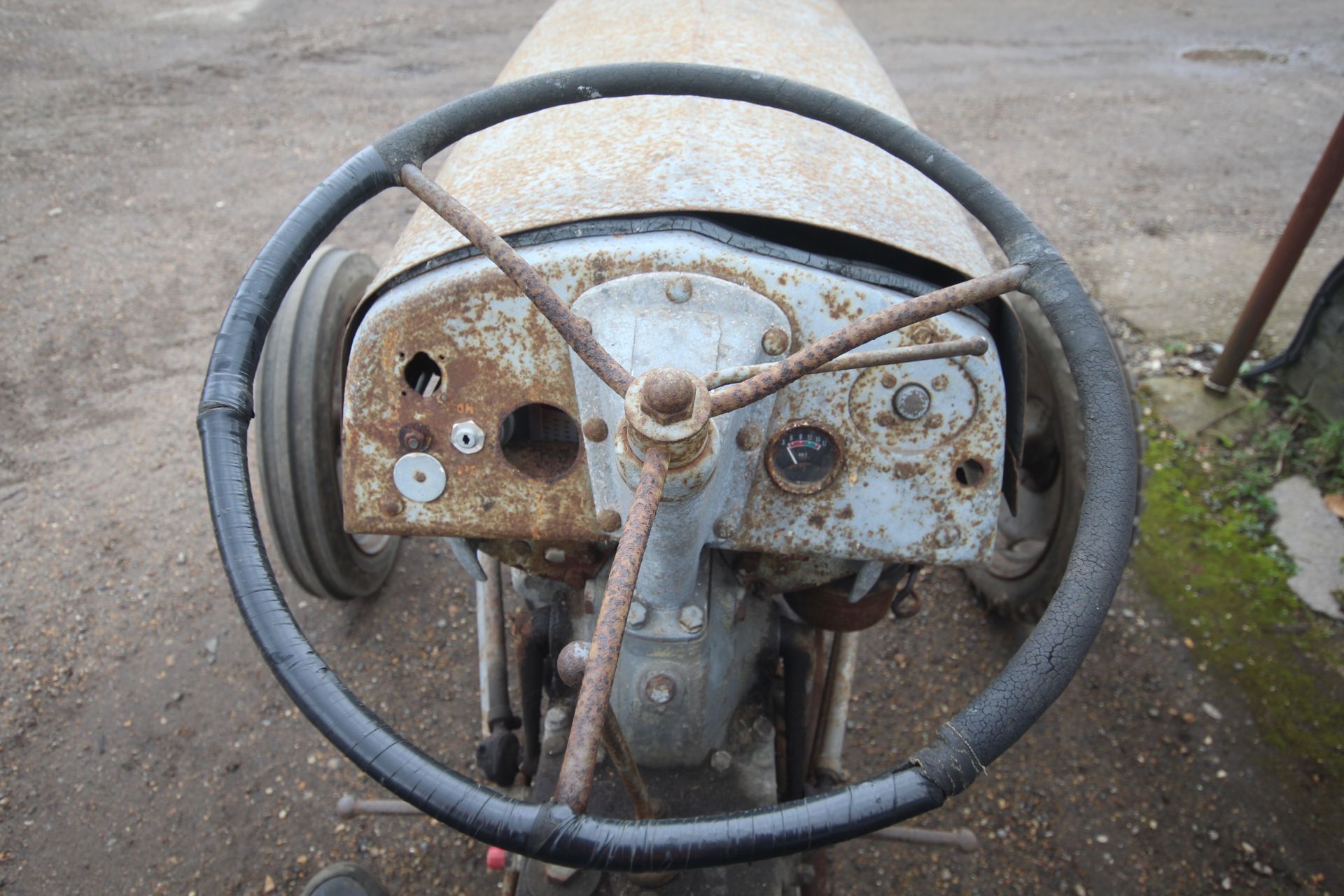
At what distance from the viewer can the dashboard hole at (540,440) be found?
147 cm

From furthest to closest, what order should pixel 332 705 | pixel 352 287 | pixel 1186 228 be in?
pixel 1186 228
pixel 352 287
pixel 332 705

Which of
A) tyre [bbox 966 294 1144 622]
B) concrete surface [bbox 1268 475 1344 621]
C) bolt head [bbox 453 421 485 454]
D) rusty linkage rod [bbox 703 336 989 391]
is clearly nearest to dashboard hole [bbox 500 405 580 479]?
bolt head [bbox 453 421 485 454]

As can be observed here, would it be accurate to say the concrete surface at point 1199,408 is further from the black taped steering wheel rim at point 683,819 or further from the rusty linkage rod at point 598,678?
the rusty linkage rod at point 598,678

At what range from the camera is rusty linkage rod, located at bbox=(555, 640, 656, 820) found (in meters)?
0.86

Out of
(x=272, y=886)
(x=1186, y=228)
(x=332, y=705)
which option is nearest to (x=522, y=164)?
(x=332, y=705)

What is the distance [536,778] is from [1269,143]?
5.91 m

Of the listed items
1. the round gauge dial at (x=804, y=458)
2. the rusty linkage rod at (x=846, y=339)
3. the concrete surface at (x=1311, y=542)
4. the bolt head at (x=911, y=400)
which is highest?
the rusty linkage rod at (x=846, y=339)

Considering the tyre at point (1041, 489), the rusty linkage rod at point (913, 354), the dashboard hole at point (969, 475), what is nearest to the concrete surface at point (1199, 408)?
the tyre at point (1041, 489)

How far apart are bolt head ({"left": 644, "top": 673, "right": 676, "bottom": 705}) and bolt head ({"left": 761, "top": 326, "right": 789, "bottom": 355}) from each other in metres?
0.54

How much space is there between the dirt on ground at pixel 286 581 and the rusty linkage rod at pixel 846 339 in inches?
66.5

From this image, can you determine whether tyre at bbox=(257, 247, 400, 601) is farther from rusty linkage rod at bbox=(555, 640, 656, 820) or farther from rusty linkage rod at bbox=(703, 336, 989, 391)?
rusty linkage rod at bbox=(703, 336, 989, 391)

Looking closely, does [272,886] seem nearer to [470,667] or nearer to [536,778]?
[470,667]

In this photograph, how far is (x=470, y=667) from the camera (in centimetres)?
246

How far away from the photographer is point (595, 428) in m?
1.21
